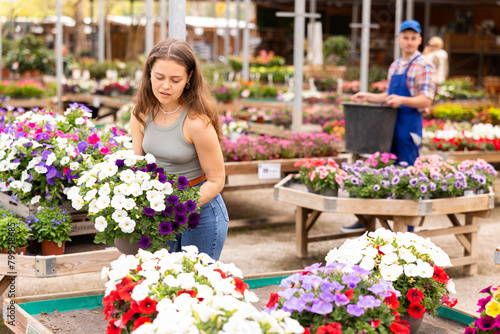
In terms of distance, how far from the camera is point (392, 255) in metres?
2.16

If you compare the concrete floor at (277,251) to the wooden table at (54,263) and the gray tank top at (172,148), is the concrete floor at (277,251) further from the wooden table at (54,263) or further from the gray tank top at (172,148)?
the gray tank top at (172,148)

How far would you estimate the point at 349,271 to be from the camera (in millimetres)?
1929

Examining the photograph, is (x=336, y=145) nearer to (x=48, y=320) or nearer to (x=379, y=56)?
(x=48, y=320)

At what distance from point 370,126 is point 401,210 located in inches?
28.3

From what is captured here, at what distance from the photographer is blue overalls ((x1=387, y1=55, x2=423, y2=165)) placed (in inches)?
177

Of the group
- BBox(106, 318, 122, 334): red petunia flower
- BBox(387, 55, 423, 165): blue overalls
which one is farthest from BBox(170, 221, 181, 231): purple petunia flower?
BBox(387, 55, 423, 165): blue overalls

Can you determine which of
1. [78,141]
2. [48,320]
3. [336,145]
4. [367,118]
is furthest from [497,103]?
[48,320]

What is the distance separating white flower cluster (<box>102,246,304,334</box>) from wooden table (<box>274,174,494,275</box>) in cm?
222

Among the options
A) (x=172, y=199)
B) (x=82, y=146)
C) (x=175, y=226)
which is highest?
(x=82, y=146)

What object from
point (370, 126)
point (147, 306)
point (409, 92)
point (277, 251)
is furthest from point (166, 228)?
point (277, 251)

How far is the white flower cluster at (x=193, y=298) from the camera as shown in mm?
1514

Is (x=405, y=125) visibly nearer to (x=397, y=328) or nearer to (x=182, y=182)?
(x=182, y=182)

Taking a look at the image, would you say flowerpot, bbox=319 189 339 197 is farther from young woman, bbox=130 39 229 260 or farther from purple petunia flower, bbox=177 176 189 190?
purple petunia flower, bbox=177 176 189 190

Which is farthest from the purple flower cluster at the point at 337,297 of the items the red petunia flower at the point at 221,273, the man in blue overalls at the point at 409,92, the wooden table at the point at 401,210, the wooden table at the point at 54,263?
the man in blue overalls at the point at 409,92
